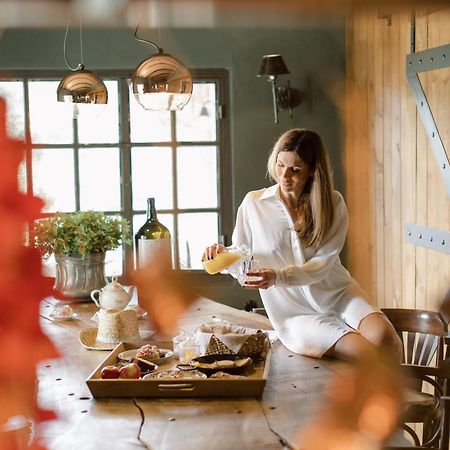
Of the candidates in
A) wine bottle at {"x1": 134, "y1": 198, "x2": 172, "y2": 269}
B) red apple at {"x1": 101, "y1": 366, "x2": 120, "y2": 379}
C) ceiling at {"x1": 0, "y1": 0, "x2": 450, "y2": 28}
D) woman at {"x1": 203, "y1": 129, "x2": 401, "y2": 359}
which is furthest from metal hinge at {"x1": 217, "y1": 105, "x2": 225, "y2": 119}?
ceiling at {"x1": 0, "y1": 0, "x2": 450, "y2": 28}

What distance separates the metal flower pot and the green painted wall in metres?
1.71

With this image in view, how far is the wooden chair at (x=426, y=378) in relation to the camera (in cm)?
170

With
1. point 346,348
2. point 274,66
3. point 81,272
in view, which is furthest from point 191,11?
point 274,66

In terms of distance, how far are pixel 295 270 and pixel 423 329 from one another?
0.47 metres

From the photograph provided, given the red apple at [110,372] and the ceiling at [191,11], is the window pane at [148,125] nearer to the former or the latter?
the red apple at [110,372]

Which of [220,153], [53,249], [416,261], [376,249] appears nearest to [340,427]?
[53,249]

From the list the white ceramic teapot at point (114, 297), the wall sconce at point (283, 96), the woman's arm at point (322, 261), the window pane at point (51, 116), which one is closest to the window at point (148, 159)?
the window pane at point (51, 116)

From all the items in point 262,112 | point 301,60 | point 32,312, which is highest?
point 301,60

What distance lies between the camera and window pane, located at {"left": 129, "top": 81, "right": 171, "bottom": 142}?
4.30m

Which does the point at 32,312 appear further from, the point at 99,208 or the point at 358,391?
the point at 99,208

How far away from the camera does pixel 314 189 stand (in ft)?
7.44

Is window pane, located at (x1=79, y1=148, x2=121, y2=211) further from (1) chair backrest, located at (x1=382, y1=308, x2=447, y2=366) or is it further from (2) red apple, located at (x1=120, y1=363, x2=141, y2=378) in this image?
(2) red apple, located at (x1=120, y1=363, x2=141, y2=378)

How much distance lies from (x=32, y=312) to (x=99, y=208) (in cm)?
417

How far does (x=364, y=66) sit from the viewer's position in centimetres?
404
